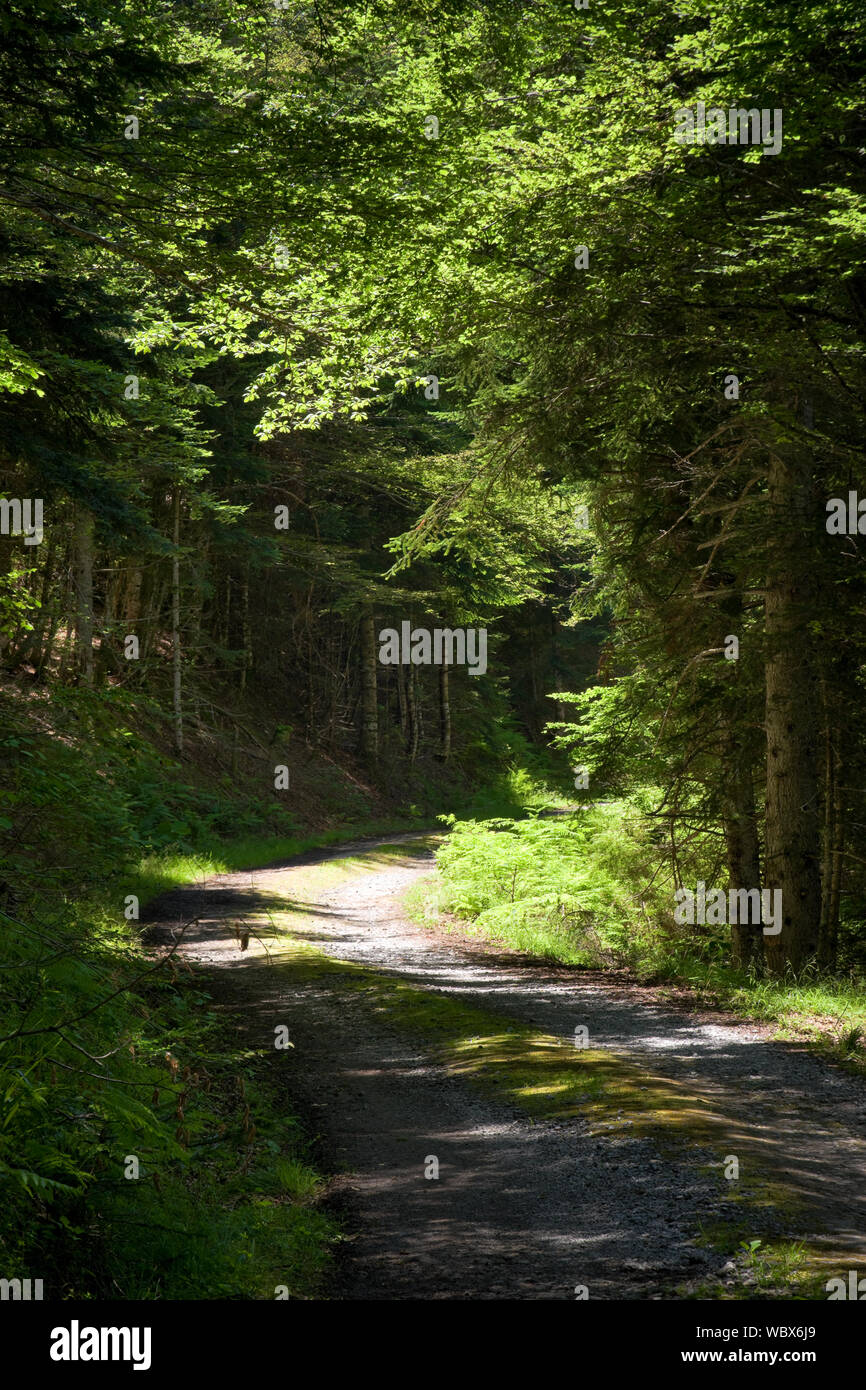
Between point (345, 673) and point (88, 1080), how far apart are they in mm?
32351

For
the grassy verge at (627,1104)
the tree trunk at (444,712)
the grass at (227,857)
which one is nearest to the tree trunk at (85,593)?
the grass at (227,857)

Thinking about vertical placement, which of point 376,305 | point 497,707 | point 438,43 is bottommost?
point 497,707

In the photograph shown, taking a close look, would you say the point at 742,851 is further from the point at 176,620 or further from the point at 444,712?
the point at 444,712

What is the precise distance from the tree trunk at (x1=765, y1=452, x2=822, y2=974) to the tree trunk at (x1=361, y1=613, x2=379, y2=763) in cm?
2498

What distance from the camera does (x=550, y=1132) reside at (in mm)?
6172

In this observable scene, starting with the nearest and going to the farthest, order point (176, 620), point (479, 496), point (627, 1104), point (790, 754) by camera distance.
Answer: point (627, 1104)
point (790, 754)
point (479, 496)
point (176, 620)

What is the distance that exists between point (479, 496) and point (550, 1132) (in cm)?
750

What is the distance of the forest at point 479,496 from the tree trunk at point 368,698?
17388mm

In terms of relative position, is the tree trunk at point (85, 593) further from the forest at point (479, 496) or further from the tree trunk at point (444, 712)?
the tree trunk at point (444, 712)

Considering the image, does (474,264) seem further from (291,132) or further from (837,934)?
(837,934)

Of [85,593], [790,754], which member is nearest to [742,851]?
[790,754]

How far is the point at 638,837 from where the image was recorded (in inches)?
547

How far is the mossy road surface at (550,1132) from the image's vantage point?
4348 mm

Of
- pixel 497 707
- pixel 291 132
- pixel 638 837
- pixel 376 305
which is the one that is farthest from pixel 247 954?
pixel 497 707
